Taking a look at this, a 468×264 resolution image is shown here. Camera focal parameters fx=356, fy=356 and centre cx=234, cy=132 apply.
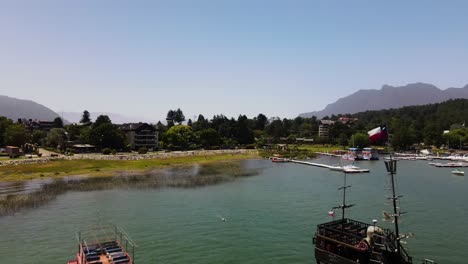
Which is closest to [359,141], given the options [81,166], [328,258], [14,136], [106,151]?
[106,151]

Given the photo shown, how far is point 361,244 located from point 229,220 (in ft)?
77.0

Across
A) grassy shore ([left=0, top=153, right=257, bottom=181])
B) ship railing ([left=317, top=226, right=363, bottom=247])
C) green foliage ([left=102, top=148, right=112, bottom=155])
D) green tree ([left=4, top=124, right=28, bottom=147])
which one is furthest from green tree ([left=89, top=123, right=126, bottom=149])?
ship railing ([left=317, top=226, right=363, bottom=247])

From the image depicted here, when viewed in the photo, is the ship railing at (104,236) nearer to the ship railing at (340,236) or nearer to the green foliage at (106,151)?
the ship railing at (340,236)

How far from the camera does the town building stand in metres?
181

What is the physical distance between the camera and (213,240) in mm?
42969

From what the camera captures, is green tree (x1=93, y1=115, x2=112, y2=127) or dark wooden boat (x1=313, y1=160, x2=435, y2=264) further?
green tree (x1=93, y1=115, x2=112, y2=127)

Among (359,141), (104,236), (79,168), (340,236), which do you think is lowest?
(104,236)

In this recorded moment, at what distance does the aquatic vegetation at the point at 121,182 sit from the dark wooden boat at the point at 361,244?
4918 cm

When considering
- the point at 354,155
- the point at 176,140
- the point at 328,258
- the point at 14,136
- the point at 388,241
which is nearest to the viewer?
the point at 388,241

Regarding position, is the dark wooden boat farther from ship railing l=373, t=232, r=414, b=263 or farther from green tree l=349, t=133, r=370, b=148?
green tree l=349, t=133, r=370, b=148

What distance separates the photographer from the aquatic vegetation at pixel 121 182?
6419cm

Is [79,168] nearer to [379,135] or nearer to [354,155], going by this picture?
[379,135]

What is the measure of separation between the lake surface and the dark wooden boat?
3207mm

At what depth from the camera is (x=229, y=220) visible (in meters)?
51.6
